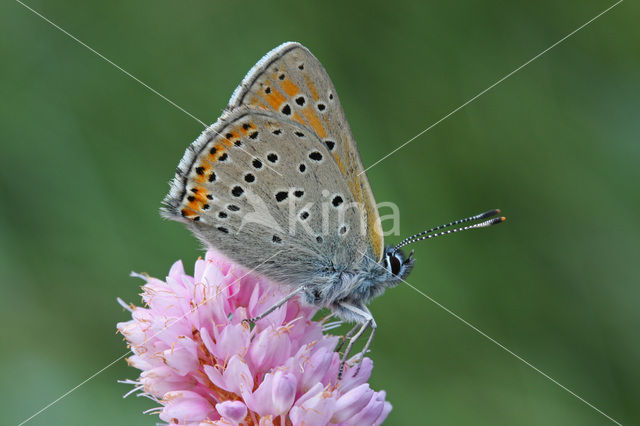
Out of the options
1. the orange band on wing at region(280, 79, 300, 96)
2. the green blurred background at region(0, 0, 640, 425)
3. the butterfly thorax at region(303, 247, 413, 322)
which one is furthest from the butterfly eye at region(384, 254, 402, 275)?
the green blurred background at region(0, 0, 640, 425)

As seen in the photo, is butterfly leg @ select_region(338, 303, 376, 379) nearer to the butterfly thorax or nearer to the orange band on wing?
the butterfly thorax

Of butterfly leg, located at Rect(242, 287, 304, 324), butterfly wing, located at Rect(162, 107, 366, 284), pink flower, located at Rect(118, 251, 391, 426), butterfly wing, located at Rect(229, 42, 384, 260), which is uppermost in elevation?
butterfly wing, located at Rect(229, 42, 384, 260)

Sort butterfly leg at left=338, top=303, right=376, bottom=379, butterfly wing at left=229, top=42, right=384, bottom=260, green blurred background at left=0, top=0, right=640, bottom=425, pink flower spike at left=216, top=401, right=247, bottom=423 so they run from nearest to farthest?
pink flower spike at left=216, top=401, right=247, bottom=423
butterfly leg at left=338, top=303, right=376, bottom=379
butterfly wing at left=229, top=42, right=384, bottom=260
green blurred background at left=0, top=0, right=640, bottom=425

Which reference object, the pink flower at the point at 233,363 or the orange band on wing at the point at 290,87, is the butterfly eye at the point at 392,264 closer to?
the pink flower at the point at 233,363

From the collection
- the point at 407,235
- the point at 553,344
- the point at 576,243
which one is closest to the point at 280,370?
the point at 407,235

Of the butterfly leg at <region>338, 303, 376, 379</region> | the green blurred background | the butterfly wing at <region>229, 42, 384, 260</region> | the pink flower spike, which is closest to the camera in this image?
the pink flower spike

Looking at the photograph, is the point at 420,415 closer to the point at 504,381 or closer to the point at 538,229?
the point at 504,381
